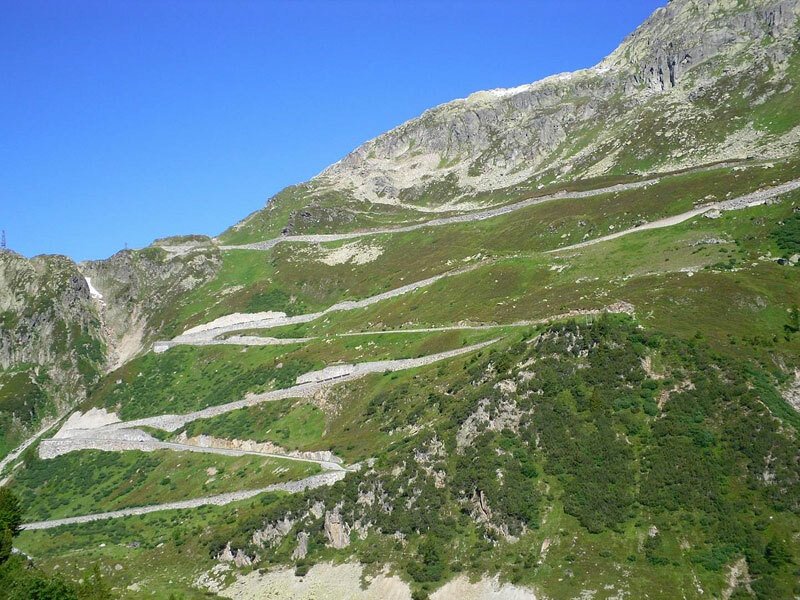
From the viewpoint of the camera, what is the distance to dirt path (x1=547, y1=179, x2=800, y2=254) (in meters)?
98.6

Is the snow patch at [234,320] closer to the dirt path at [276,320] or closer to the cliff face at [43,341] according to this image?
the dirt path at [276,320]

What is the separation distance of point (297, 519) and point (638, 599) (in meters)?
27.3

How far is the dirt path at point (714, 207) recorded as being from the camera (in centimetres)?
9862

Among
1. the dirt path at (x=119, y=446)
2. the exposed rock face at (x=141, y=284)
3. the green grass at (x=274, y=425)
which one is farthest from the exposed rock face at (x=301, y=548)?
the exposed rock face at (x=141, y=284)

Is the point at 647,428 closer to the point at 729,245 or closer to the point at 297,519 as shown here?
the point at 297,519

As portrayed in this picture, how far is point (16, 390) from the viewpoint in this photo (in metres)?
130

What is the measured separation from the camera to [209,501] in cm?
6694

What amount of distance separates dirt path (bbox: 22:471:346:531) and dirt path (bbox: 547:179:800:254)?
2537 inches

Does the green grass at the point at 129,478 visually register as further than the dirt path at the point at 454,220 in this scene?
No

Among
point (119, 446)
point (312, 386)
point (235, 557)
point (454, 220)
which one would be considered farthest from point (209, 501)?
point (454, 220)

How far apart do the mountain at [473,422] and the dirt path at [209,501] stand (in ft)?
1.37

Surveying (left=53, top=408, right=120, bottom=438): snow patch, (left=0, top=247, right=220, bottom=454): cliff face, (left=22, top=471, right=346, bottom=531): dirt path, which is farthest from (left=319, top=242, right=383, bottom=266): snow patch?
(left=22, top=471, right=346, bottom=531): dirt path

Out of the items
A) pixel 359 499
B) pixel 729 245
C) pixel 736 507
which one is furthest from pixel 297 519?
pixel 729 245

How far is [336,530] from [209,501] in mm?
21030
